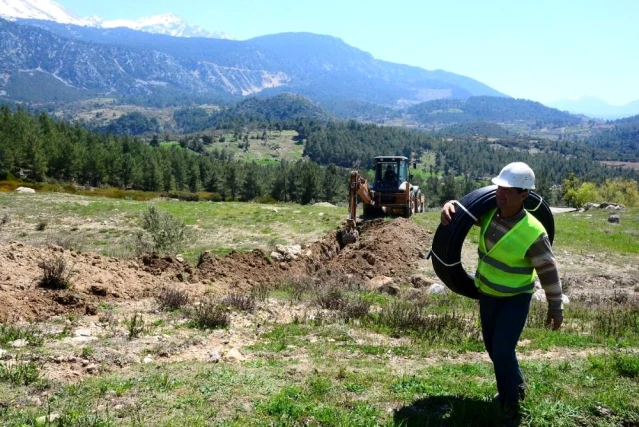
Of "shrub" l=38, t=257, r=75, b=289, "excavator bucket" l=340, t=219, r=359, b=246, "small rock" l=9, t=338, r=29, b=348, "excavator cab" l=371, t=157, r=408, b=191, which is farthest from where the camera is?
"excavator cab" l=371, t=157, r=408, b=191

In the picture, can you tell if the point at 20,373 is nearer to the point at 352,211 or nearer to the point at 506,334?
the point at 506,334

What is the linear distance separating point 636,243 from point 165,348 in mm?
20057

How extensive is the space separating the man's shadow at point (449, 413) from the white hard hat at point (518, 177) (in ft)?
7.06

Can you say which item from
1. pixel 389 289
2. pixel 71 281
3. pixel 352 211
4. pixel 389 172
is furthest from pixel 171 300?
pixel 389 172

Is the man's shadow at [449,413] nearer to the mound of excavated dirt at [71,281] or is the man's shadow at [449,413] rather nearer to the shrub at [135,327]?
the shrub at [135,327]

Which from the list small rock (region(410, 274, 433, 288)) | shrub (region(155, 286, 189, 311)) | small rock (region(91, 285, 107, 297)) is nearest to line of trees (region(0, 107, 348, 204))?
small rock (region(91, 285, 107, 297))

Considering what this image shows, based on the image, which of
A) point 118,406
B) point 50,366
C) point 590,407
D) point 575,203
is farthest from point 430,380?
point 575,203

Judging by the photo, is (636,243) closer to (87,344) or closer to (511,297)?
(511,297)

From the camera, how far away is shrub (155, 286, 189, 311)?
8.70 meters

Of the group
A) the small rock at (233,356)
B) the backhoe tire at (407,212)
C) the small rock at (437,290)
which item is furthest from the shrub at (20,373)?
the backhoe tire at (407,212)

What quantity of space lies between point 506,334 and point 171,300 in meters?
6.35

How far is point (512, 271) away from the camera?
432 centimetres

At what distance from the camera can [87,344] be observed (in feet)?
21.5

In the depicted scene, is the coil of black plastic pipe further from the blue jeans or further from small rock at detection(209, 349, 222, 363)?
small rock at detection(209, 349, 222, 363)
